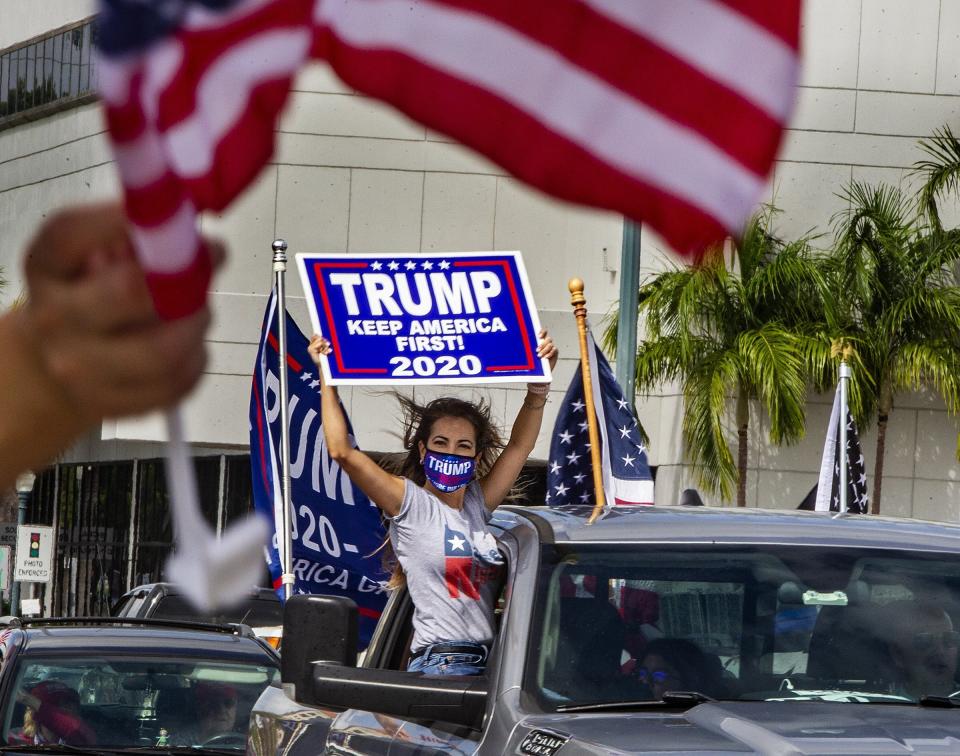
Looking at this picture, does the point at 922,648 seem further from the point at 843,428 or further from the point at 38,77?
the point at 843,428

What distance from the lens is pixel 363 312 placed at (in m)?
3.35

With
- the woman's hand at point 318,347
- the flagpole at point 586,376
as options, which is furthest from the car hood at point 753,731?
the flagpole at point 586,376

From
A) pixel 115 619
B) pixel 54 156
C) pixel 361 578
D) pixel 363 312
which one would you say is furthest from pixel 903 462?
pixel 54 156

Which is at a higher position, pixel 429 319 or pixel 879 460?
pixel 429 319

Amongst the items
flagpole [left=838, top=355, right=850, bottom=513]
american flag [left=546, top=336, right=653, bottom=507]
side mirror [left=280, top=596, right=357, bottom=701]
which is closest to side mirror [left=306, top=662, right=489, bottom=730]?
side mirror [left=280, top=596, right=357, bottom=701]

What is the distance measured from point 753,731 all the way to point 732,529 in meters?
0.98

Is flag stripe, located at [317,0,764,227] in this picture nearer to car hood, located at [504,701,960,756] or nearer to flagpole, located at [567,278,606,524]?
car hood, located at [504,701,960,756]

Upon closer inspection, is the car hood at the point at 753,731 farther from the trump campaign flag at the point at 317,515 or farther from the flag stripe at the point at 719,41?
the trump campaign flag at the point at 317,515

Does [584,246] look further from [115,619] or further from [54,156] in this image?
[115,619]

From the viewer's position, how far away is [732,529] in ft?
16.2

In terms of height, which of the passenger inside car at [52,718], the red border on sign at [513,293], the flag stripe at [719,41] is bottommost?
the passenger inside car at [52,718]

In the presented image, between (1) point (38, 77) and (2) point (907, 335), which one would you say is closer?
(1) point (38, 77)

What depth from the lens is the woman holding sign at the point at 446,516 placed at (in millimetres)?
5082

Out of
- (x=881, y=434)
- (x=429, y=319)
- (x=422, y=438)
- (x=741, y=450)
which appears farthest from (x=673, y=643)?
(x=881, y=434)
